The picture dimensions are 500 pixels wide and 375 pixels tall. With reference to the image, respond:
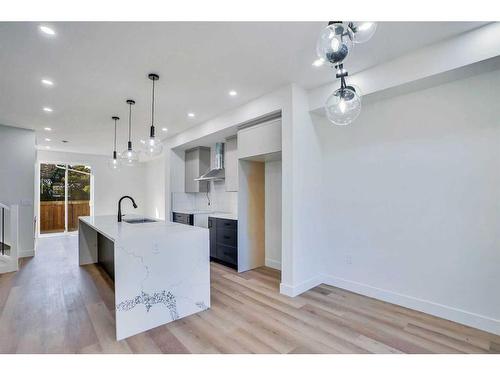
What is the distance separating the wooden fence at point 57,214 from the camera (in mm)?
7527

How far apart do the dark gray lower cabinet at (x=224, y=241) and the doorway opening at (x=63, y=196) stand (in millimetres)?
5625

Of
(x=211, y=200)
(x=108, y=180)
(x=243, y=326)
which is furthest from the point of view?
(x=108, y=180)

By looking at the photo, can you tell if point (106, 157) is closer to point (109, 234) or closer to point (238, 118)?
point (238, 118)

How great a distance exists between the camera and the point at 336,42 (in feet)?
4.13

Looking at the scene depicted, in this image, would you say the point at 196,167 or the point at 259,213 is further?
the point at 196,167

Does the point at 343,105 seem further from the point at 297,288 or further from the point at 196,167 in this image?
the point at 196,167

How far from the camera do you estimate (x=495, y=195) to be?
2293 millimetres

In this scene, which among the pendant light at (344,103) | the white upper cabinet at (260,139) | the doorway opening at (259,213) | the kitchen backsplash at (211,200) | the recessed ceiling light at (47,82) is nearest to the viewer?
the pendant light at (344,103)

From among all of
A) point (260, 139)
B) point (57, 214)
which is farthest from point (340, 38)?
point (57, 214)

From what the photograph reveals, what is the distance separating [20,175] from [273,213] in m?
5.21

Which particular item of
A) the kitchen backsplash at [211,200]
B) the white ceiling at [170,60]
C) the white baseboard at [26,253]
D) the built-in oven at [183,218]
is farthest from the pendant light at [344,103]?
the white baseboard at [26,253]

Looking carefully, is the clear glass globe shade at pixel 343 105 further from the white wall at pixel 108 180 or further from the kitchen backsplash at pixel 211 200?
the white wall at pixel 108 180
